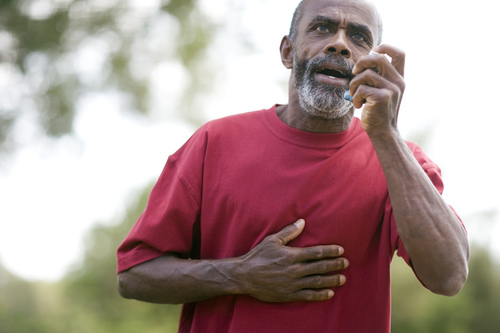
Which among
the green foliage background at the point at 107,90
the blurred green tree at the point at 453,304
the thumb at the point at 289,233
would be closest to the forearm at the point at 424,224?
the thumb at the point at 289,233

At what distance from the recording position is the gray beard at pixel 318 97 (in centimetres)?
194

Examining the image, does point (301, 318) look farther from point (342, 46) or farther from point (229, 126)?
point (342, 46)

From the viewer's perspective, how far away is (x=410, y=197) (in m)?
1.62

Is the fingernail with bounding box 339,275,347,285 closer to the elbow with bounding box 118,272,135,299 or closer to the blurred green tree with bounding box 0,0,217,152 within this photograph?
the elbow with bounding box 118,272,135,299

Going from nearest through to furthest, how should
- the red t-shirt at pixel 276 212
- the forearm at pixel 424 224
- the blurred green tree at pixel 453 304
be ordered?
the forearm at pixel 424 224
the red t-shirt at pixel 276 212
the blurred green tree at pixel 453 304

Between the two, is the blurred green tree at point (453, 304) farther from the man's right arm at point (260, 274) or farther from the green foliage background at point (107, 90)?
the man's right arm at point (260, 274)

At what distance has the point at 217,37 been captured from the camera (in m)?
8.02

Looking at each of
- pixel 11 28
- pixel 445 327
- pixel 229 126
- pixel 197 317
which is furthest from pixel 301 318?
pixel 445 327

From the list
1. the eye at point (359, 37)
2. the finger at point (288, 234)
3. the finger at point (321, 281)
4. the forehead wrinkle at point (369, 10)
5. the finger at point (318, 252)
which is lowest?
the finger at point (321, 281)

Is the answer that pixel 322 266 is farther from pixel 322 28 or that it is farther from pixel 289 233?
pixel 322 28

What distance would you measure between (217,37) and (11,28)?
9.56ft

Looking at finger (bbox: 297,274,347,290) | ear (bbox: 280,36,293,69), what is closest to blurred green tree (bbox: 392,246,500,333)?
ear (bbox: 280,36,293,69)

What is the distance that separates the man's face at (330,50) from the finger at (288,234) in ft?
1.49

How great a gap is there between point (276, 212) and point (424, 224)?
526mm
